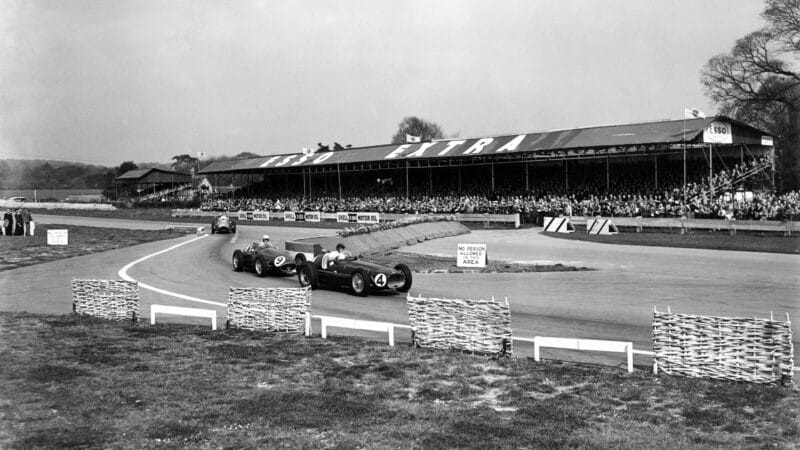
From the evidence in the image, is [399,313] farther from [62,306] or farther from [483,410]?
[62,306]

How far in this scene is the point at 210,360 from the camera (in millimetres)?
10875

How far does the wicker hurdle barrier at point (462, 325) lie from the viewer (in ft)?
35.8

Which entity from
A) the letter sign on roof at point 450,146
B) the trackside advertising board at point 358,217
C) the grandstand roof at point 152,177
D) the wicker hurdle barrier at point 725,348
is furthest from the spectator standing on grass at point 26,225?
the grandstand roof at point 152,177

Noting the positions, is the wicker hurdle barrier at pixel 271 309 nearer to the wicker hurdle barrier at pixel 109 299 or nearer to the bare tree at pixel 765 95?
the wicker hurdle barrier at pixel 109 299

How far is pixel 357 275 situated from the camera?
18.5 m

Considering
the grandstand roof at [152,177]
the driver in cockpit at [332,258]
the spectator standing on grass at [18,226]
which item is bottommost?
the driver in cockpit at [332,258]

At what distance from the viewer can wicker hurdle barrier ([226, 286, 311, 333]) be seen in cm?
1317

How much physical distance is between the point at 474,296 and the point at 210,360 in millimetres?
8672

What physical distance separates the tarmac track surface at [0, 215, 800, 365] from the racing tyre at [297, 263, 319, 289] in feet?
1.69

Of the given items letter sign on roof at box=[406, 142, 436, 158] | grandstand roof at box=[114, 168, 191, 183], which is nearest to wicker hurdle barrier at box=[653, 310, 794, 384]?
letter sign on roof at box=[406, 142, 436, 158]

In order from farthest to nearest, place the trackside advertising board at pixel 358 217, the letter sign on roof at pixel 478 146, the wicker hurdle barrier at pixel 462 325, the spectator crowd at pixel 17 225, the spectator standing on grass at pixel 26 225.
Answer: the trackside advertising board at pixel 358 217
the letter sign on roof at pixel 478 146
the spectator standing on grass at pixel 26 225
the spectator crowd at pixel 17 225
the wicker hurdle barrier at pixel 462 325

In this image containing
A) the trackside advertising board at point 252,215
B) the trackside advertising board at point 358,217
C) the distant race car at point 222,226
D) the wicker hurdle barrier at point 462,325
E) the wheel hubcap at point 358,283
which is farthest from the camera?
the trackside advertising board at point 252,215

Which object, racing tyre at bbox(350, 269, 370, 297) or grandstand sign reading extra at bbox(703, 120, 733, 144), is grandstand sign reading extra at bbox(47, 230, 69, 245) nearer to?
racing tyre at bbox(350, 269, 370, 297)

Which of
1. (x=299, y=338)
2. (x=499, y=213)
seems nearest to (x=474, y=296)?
(x=299, y=338)
